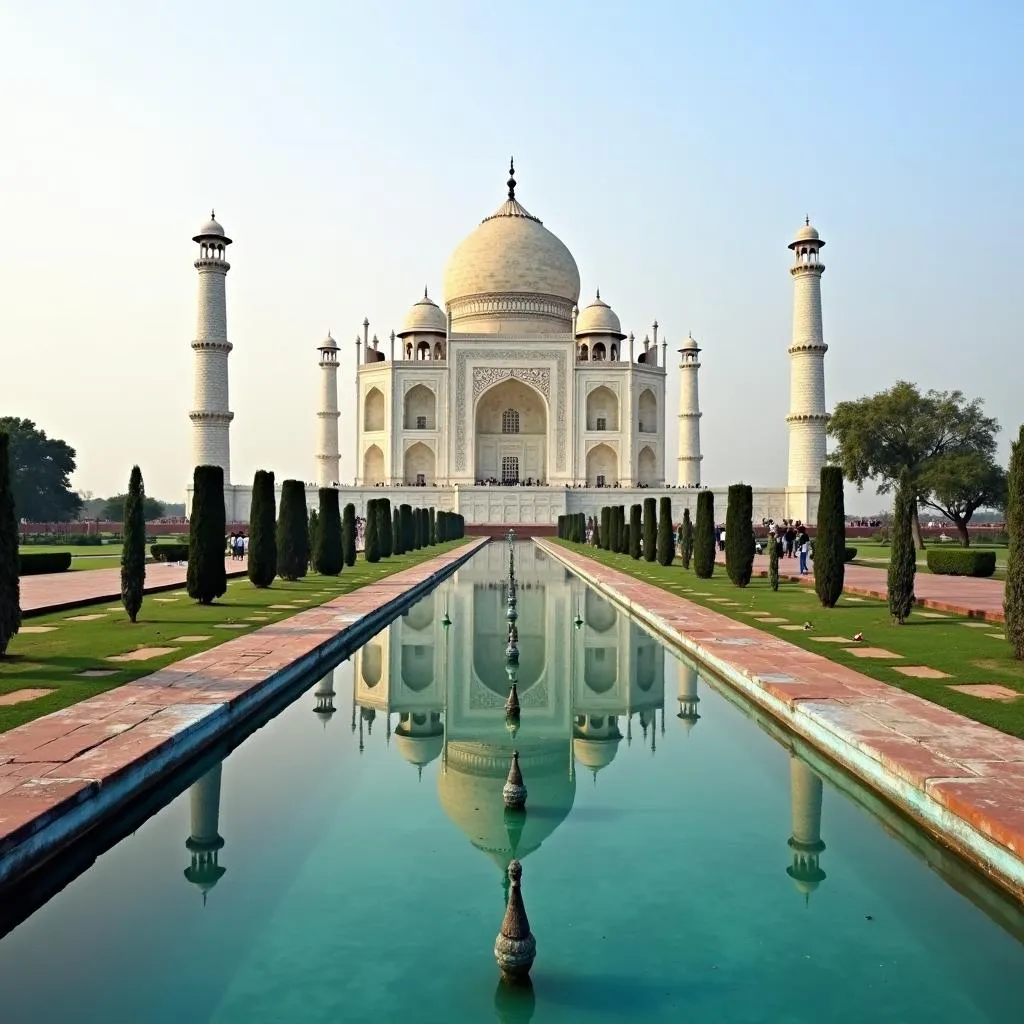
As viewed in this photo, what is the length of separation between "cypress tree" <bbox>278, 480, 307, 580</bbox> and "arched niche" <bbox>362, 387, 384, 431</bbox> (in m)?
27.3

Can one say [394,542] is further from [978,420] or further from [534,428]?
[534,428]

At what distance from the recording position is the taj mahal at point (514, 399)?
3238cm

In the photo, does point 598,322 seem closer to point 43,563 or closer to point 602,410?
point 602,410

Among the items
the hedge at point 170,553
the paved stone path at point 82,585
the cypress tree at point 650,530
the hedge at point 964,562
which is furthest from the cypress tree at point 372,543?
the hedge at point 964,562

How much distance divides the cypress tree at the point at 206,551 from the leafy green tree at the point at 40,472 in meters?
29.4

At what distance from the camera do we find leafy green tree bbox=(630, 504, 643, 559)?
65.8 feet

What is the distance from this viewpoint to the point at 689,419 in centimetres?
3956

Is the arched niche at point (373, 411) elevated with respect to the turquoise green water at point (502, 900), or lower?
elevated

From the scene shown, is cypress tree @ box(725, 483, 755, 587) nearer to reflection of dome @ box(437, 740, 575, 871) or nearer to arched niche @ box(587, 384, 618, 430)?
reflection of dome @ box(437, 740, 575, 871)

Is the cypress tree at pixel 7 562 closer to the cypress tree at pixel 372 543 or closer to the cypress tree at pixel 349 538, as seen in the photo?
Result: the cypress tree at pixel 349 538

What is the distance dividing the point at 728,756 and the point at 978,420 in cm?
2633

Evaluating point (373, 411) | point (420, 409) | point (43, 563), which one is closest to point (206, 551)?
point (43, 563)

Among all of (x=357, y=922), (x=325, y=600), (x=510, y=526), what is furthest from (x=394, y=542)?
(x=357, y=922)

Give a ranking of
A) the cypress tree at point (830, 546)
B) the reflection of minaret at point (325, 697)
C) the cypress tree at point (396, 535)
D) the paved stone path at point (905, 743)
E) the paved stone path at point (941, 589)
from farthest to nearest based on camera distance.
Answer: the cypress tree at point (396, 535)
the cypress tree at point (830, 546)
the paved stone path at point (941, 589)
the reflection of minaret at point (325, 697)
the paved stone path at point (905, 743)
